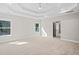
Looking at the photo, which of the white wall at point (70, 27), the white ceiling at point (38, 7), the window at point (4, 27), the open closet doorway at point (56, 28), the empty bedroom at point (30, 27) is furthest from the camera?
the open closet doorway at point (56, 28)

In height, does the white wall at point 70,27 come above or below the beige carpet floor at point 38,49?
above

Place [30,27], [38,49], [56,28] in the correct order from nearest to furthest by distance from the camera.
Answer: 1. [38,49]
2. [30,27]
3. [56,28]

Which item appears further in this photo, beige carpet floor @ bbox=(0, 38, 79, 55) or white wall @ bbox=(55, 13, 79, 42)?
white wall @ bbox=(55, 13, 79, 42)

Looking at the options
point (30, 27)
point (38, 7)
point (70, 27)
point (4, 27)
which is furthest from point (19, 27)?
point (70, 27)

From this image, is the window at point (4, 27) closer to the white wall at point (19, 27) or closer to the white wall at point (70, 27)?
the white wall at point (19, 27)

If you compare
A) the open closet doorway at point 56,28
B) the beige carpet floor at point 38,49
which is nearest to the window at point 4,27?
the beige carpet floor at point 38,49

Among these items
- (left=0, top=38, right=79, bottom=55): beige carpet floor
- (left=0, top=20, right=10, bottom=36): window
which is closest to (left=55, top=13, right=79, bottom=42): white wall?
(left=0, top=38, right=79, bottom=55): beige carpet floor

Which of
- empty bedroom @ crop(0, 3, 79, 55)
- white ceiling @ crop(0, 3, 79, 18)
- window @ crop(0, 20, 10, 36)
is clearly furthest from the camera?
window @ crop(0, 20, 10, 36)

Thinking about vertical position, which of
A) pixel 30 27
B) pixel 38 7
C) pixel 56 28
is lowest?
pixel 56 28

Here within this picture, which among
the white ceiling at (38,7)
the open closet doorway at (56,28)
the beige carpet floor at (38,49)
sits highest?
the white ceiling at (38,7)

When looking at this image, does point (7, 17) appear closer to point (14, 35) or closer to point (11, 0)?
point (14, 35)

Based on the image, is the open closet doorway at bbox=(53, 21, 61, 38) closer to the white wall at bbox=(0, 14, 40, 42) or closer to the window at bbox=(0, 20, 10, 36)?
the white wall at bbox=(0, 14, 40, 42)

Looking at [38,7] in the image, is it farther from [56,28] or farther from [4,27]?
[56,28]

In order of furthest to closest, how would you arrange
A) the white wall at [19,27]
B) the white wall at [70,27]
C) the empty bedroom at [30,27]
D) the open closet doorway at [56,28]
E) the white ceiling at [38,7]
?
the open closet doorway at [56,28]
the white wall at [19,27]
the white wall at [70,27]
the empty bedroom at [30,27]
the white ceiling at [38,7]
